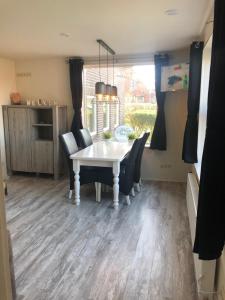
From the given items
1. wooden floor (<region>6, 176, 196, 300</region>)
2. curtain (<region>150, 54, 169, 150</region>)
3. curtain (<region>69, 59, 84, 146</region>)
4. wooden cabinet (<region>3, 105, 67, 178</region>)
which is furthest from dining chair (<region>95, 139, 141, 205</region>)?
wooden cabinet (<region>3, 105, 67, 178</region>)

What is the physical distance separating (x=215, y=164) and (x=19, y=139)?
4.50 metres

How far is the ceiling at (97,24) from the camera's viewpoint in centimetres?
248

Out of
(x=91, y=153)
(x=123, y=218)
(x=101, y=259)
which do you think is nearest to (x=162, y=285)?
(x=101, y=259)

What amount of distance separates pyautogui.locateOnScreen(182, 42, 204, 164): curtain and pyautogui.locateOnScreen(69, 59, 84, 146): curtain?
226 cm

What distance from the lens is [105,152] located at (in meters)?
4.07

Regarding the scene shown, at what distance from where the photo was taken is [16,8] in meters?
2.55

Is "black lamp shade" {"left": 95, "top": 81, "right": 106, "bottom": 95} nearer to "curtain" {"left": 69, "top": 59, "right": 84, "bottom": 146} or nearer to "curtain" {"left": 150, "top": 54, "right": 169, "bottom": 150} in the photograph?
"curtain" {"left": 150, "top": 54, "right": 169, "bottom": 150}

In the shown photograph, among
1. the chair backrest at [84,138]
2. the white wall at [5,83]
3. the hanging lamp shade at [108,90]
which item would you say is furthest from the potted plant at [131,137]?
the white wall at [5,83]

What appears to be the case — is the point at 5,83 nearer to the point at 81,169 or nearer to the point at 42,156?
the point at 42,156

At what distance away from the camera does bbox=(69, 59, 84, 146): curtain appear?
5082 mm

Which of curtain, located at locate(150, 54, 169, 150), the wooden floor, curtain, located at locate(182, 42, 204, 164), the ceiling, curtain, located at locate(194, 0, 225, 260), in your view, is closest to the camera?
curtain, located at locate(194, 0, 225, 260)

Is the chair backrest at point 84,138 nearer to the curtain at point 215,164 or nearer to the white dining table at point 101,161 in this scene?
the white dining table at point 101,161

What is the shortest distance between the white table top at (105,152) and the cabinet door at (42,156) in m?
1.11

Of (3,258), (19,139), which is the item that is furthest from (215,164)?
(19,139)
